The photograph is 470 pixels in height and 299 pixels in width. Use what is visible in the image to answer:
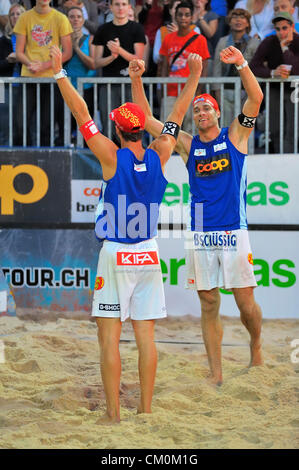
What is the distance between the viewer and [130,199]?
5.15 metres

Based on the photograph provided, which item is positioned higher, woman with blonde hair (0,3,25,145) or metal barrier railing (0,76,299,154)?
woman with blonde hair (0,3,25,145)

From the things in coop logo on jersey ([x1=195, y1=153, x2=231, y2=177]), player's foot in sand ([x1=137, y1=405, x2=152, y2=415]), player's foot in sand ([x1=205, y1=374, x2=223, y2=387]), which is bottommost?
player's foot in sand ([x1=205, y1=374, x2=223, y2=387])

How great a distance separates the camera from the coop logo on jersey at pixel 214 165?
258 inches

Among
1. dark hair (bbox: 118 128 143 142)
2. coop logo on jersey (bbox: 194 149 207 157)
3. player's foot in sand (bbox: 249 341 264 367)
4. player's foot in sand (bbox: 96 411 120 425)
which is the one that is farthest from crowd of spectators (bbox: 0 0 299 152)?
player's foot in sand (bbox: 96 411 120 425)

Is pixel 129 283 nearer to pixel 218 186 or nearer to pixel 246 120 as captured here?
pixel 218 186

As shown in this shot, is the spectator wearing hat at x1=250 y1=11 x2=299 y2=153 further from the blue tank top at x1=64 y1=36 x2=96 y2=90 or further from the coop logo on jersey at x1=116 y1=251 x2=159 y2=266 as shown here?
the coop logo on jersey at x1=116 y1=251 x2=159 y2=266

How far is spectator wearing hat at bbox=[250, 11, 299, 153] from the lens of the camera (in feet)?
29.5

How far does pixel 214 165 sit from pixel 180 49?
3.22m

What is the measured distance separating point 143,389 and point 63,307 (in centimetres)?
395

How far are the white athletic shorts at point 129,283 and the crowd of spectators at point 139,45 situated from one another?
4208 millimetres

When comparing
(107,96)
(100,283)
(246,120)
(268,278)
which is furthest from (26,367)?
(107,96)

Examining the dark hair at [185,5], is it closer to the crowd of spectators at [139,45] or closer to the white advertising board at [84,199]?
the crowd of spectators at [139,45]

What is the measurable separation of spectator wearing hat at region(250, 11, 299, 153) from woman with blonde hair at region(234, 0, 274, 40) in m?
0.66
